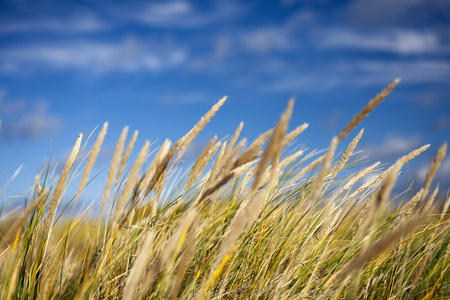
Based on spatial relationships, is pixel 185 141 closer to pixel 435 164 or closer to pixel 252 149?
pixel 252 149

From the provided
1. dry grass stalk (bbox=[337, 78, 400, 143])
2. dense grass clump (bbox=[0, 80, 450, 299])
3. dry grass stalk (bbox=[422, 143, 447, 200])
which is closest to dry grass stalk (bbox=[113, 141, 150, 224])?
dense grass clump (bbox=[0, 80, 450, 299])

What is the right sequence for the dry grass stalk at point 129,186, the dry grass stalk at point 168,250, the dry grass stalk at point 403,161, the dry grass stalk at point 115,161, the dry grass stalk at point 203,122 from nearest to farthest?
the dry grass stalk at point 168,250
the dry grass stalk at point 129,186
the dry grass stalk at point 115,161
the dry grass stalk at point 203,122
the dry grass stalk at point 403,161

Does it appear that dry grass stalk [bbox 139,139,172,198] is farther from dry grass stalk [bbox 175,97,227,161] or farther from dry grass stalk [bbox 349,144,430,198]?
dry grass stalk [bbox 349,144,430,198]

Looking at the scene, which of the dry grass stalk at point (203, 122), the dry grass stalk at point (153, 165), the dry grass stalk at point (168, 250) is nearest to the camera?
the dry grass stalk at point (168, 250)

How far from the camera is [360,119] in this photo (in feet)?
3.49

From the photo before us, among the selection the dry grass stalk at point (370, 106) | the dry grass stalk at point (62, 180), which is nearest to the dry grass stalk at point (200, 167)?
the dry grass stalk at point (62, 180)

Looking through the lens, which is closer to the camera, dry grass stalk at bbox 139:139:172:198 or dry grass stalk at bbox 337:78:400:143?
dry grass stalk at bbox 337:78:400:143

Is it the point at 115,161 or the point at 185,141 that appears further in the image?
the point at 185,141

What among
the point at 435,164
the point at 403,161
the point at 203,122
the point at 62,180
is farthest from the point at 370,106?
the point at 62,180

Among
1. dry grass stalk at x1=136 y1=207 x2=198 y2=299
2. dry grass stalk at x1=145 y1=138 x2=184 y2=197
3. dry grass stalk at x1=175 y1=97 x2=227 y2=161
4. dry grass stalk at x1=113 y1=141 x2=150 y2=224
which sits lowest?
dry grass stalk at x1=136 y1=207 x2=198 y2=299

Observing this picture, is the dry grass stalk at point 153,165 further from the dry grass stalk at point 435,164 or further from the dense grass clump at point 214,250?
the dry grass stalk at point 435,164

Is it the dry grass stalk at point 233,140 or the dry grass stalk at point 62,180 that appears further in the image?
the dry grass stalk at point 233,140

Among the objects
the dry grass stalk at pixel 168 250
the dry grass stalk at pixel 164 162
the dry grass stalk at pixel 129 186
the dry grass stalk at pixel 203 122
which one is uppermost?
the dry grass stalk at pixel 203 122

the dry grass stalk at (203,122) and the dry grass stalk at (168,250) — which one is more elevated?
the dry grass stalk at (203,122)
